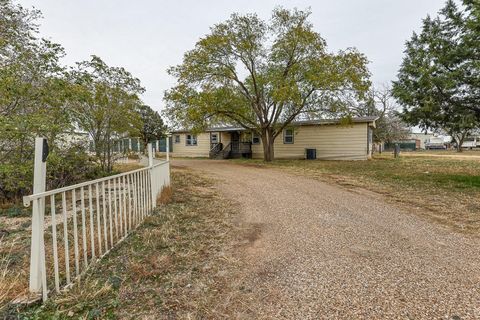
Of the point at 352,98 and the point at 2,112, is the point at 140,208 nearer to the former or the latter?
the point at 2,112

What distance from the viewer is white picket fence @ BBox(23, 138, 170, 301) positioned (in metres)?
1.99

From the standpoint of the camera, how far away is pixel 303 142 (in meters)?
19.1

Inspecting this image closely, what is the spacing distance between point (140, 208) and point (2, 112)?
3.24m

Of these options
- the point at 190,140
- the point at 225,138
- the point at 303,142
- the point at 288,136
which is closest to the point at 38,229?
the point at 303,142

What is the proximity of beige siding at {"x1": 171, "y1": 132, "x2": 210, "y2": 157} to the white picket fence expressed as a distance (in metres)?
18.2

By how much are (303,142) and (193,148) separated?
10.9 meters

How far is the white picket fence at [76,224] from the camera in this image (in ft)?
6.53

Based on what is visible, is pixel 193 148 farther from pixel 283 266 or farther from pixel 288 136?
pixel 283 266

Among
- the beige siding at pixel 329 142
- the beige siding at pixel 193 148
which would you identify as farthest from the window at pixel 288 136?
the beige siding at pixel 193 148

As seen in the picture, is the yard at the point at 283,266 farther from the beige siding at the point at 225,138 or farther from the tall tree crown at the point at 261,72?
the beige siding at the point at 225,138

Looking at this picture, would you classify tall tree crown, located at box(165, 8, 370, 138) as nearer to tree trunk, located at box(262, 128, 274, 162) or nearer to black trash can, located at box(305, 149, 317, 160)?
Result: tree trunk, located at box(262, 128, 274, 162)

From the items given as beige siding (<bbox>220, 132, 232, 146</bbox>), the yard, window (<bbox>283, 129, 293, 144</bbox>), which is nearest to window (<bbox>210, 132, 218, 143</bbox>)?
beige siding (<bbox>220, 132, 232, 146</bbox>)

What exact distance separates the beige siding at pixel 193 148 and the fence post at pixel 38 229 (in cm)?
2141

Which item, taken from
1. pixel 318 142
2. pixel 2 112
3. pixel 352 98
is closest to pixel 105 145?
pixel 2 112
